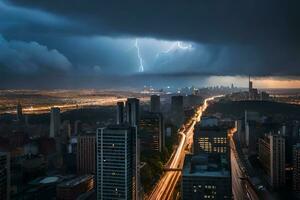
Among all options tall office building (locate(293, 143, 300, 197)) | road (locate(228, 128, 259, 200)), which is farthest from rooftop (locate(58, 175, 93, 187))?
tall office building (locate(293, 143, 300, 197))

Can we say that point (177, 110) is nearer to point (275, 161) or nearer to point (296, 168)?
point (275, 161)

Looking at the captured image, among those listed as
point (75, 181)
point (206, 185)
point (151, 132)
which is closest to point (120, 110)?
point (151, 132)

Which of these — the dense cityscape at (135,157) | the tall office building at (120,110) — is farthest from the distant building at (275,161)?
the tall office building at (120,110)

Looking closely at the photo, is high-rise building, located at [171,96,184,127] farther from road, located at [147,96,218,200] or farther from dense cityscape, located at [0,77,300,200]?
road, located at [147,96,218,200]

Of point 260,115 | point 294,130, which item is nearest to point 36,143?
point 294,130

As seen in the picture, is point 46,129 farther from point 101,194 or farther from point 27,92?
point 101,194
